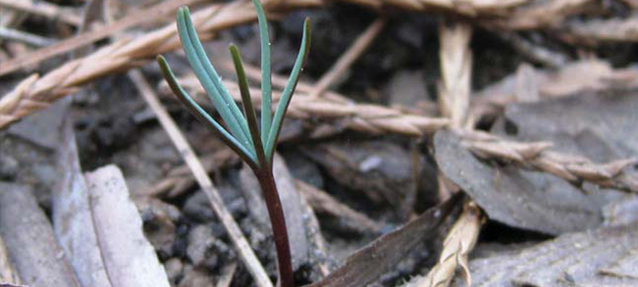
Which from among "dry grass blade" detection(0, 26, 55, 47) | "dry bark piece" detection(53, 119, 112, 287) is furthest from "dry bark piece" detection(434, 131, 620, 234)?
"dry grass blade" detection(0, 26, 55, 47)

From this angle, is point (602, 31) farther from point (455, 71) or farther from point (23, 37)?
point (23, 37)

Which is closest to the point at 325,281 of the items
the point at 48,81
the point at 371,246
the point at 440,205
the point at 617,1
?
the point at 371,246

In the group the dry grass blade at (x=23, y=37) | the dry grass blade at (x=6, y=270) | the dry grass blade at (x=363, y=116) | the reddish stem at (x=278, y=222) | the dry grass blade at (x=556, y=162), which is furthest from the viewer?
the dry grass blade at (x=23, y=37)

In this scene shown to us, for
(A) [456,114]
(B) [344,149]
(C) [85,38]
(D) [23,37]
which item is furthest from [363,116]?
(D) [23,37]

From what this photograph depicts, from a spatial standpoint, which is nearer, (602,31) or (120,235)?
(120,235)

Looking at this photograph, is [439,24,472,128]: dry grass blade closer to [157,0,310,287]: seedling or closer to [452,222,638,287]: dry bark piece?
[452,222,638,287]: dry bark piece

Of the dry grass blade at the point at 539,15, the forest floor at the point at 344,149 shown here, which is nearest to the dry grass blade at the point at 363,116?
the forest floor at the point at 344,149

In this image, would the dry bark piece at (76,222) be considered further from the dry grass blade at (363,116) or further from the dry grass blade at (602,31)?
the dry grass blade at (602,31)
